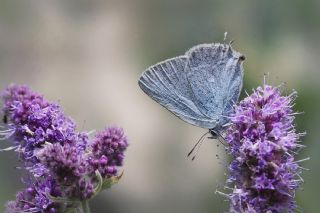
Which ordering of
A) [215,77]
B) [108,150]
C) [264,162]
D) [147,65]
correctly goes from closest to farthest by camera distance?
[264,162]
[108,150]
[215,77]
[147,65]

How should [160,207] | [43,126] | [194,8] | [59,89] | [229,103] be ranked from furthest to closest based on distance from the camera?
[194,8] < [59,89] < [160,207] < [229,103] < [43,126]

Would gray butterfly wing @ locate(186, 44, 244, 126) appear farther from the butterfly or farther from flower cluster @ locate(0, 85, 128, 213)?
flower cluster @ locate(0, 85, 128, 213)

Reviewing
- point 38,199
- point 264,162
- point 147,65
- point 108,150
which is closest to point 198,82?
point 108,150

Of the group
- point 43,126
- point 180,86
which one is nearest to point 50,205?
point 43,126

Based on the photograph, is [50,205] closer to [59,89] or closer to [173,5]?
[59,89]

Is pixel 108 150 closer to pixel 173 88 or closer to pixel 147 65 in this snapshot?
pixel 173 88

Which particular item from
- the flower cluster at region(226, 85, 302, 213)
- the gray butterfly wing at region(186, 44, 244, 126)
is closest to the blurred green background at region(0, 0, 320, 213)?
the gray butterfly wing at region(186, 44, 244, 126)
